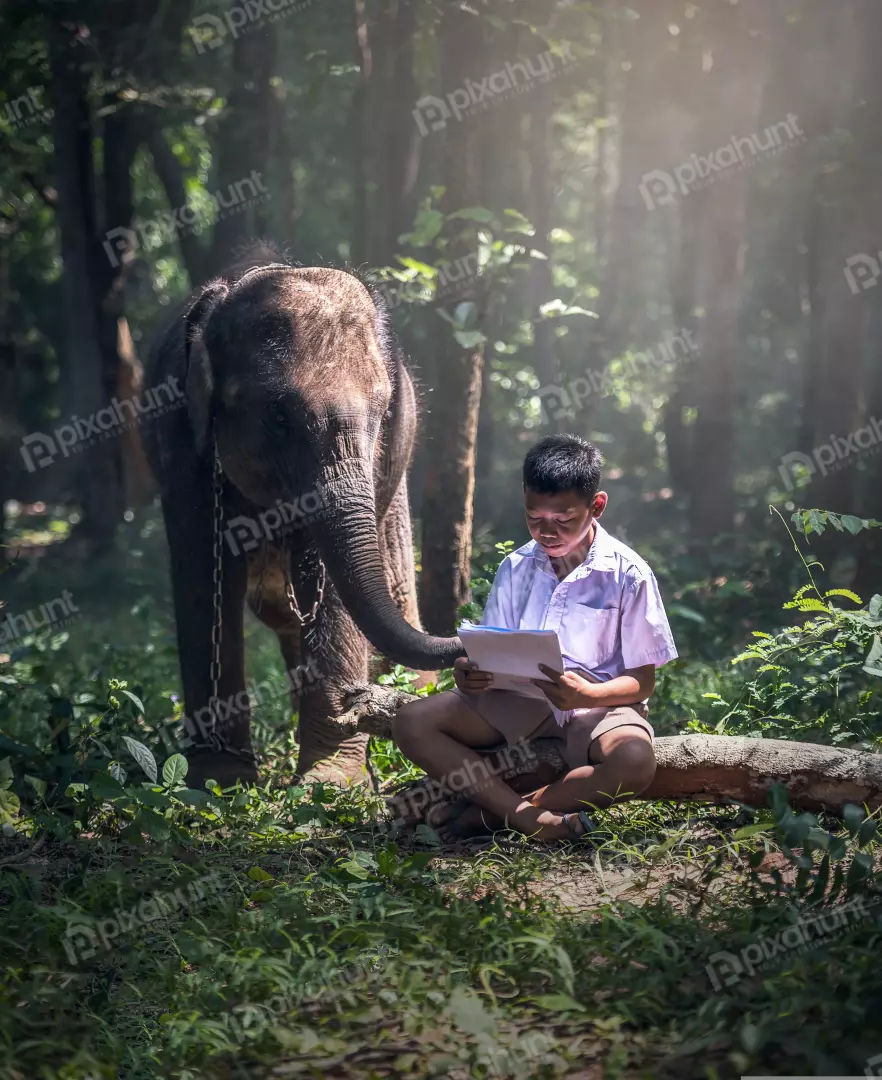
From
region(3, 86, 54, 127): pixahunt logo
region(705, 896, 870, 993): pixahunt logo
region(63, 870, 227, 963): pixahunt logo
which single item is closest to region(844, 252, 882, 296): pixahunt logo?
region(705, 896, 870, 993): pixahunt logo

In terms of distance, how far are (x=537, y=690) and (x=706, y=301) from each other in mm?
8122

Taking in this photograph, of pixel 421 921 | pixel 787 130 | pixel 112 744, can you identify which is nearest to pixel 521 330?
pixel 787 130

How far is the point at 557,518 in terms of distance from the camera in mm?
4734

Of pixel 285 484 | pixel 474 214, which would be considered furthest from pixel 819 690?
pixel 474 214

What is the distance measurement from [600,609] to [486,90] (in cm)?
467

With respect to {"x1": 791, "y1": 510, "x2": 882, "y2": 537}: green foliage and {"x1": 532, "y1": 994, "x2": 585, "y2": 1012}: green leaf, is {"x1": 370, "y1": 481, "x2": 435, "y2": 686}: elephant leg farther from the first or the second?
{"x1": 532, "y1": 994, "x2": 585, "y2": 1012}: green leaf

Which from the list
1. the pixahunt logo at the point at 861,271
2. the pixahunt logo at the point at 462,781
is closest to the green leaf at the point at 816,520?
the pixahunt logo at the point at 462,781

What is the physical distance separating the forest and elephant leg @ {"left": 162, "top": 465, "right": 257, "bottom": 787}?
23mm

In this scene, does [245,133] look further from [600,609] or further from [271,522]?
[600,609]

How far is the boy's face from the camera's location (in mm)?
4711

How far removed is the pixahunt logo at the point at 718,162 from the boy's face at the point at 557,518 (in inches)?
302

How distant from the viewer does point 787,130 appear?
1352 centimetres

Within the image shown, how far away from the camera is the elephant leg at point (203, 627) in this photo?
674 centimetres

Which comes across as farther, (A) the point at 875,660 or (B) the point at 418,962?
(A) the point at 875,660
